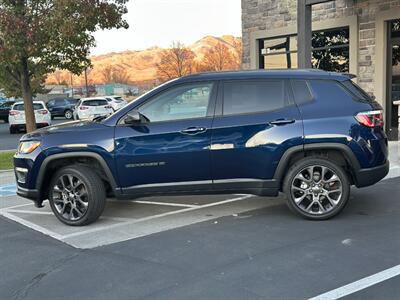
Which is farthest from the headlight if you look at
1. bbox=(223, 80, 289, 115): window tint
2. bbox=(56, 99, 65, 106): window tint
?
bbox=(56, 99, 65, 106): window tint

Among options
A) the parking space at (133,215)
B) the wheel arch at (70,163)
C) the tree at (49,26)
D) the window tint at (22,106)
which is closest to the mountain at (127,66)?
the window tint at (22,106)

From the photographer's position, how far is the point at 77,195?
607cm

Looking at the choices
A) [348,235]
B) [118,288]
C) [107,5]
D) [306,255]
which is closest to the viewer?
[118,288]

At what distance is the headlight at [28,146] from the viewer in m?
6.13

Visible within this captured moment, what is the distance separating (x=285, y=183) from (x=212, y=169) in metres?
0.86

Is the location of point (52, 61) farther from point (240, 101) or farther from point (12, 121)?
point (12, 121)

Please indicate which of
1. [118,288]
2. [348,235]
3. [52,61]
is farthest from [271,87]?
[52,61]

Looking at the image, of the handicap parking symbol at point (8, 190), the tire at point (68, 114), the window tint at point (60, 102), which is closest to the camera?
the handicap parking symbol at point (8, 190)

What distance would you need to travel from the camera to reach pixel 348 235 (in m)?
5.30

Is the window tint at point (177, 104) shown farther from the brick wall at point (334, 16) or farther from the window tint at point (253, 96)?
the brick wall at point (334, 16)

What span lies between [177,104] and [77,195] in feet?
5.32

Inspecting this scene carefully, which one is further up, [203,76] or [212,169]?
[203,76]

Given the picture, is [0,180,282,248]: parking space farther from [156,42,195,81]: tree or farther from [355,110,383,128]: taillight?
[156,42,195,81]: tree

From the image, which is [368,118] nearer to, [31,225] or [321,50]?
[31,225]
